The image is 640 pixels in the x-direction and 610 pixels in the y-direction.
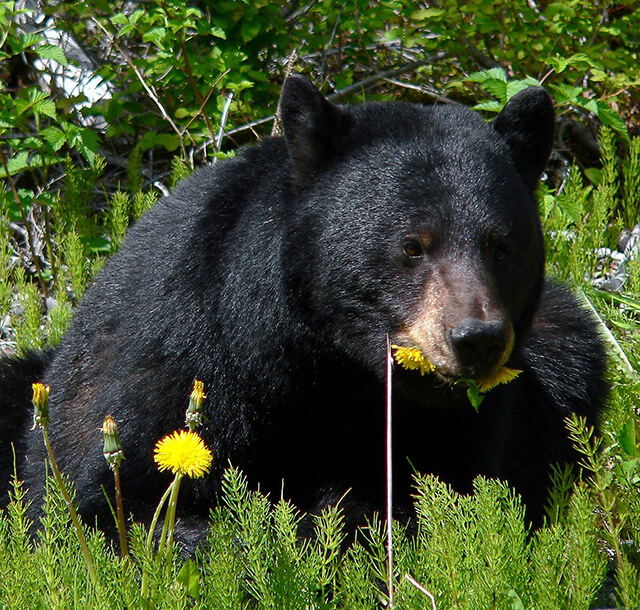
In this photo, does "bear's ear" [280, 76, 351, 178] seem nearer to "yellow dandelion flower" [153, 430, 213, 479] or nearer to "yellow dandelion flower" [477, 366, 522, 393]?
"yellow dandelion flower" [477, 366, 522, 393]

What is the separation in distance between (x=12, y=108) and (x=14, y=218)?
1.98ft

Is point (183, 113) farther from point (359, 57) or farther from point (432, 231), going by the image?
point (432, 231)

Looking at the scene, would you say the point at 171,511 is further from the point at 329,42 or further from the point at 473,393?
the point at 329,42

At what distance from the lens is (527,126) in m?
3.62

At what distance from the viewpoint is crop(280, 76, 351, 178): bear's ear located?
339cm

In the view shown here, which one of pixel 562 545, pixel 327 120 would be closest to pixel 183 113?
pixel 327 120

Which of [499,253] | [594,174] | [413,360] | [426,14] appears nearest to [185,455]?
[413,360]

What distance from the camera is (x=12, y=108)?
17.5ft

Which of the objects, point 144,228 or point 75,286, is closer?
point 144,228

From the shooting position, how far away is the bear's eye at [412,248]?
3191mm

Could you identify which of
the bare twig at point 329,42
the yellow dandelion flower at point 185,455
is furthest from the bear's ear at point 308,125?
the bare twig at point 329,42

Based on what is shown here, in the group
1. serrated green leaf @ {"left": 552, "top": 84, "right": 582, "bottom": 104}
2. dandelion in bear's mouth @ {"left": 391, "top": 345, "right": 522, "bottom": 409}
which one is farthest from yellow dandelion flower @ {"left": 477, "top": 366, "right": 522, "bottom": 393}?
serrated green leaf @ {"left": 552, "top": 84, "right": 582, "bottom": 104}

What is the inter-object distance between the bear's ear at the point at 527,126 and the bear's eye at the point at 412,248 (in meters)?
0.64

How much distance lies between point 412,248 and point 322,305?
14.4 inches
